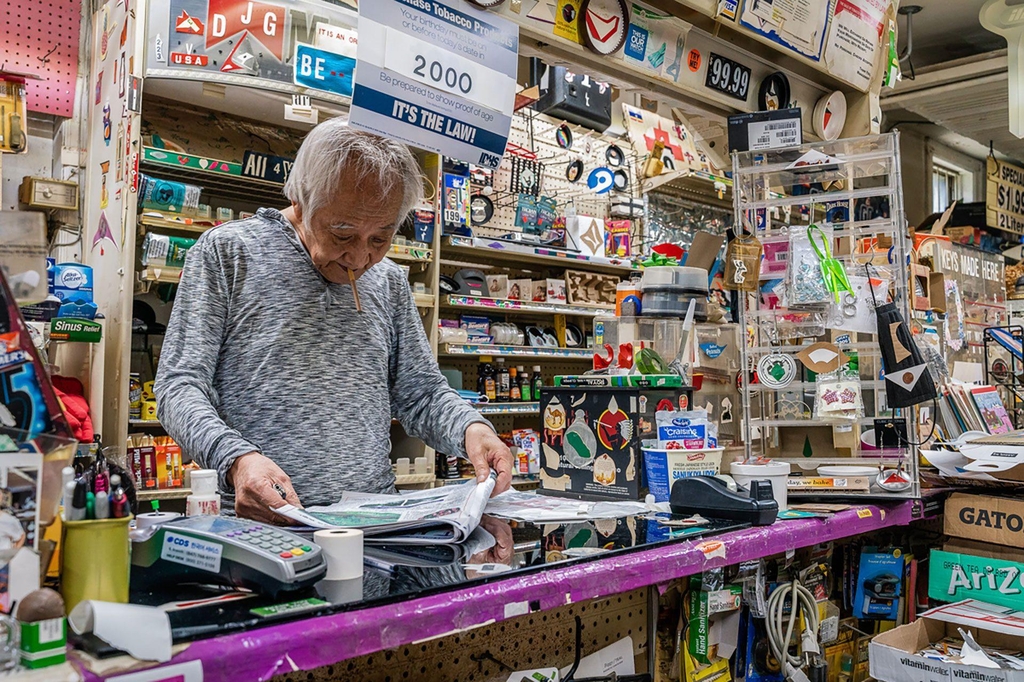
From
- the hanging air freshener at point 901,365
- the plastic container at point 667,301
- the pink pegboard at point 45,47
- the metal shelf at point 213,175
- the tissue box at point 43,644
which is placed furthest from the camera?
the pink pegboard at point 45,47

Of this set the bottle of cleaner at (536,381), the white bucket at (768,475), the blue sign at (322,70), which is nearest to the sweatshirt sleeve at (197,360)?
the white bucket at (768,475)

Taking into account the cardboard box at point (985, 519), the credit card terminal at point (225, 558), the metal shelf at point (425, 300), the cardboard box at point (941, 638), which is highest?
the metal shelf at point (425, 300)

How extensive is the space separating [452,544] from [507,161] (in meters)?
3.91

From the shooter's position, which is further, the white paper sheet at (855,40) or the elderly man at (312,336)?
the white paper sheet at (855,40)

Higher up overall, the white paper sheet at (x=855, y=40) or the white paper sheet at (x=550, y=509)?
the white paper sheet at (x=855, y=40)

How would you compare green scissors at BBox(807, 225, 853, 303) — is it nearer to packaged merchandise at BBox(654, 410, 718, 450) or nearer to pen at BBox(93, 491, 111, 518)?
packaged merchandise at BBox(654, 410, 718, 450)

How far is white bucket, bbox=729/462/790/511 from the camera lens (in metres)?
1.72

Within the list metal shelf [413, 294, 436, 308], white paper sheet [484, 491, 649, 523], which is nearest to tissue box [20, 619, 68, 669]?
white paper sheet [484, 491, 649, 523]

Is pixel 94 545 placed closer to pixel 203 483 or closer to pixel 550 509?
pixel 203 483

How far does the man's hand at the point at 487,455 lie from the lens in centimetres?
162

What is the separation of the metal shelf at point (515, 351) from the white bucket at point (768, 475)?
2752 mm

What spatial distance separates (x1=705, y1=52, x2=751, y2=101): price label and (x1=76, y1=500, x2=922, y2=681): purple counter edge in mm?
1521

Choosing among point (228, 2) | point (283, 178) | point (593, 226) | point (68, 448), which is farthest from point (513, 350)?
point (68, 448)

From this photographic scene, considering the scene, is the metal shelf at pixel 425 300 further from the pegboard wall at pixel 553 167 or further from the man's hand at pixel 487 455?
the man's hand at pixel 487 455
